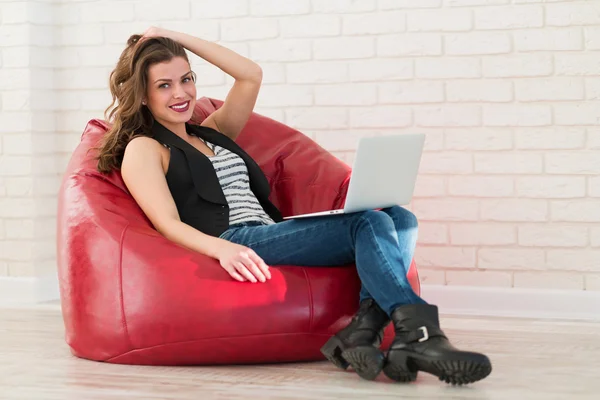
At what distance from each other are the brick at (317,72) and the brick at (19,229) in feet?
4.41

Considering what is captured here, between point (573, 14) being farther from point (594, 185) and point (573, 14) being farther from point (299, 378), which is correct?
point (299, 378)

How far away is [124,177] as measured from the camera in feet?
10.1

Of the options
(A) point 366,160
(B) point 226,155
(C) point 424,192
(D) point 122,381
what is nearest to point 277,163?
(B) point 226,155

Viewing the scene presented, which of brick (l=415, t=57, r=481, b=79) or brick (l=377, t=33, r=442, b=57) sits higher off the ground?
brick (l=377, t=33, r=442, b=57)

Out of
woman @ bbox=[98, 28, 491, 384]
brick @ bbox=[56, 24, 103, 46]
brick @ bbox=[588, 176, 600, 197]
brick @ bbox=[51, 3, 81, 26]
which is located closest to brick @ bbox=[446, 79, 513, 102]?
brick @ bbox=[588, 176, 600, 197]

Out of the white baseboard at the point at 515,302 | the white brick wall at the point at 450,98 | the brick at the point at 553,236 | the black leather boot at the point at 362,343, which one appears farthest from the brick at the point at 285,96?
the black leather boot at the point at 362,343

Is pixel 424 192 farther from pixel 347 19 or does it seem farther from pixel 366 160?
pixel 366 160

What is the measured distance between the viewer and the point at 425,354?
251 cm

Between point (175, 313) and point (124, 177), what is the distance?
0.52 meters

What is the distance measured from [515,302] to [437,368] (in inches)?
57.8

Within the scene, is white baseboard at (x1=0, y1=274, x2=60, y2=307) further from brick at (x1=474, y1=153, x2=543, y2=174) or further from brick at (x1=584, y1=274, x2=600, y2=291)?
brick at (x1=584, y1=274, x2=600, y2=291)

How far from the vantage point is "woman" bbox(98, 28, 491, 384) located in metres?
2.59

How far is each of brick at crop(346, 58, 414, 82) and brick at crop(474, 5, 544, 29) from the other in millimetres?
329

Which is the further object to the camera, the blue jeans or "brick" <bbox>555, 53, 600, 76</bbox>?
"brick" <bbox>555, 53, 600, 76</bbox>
